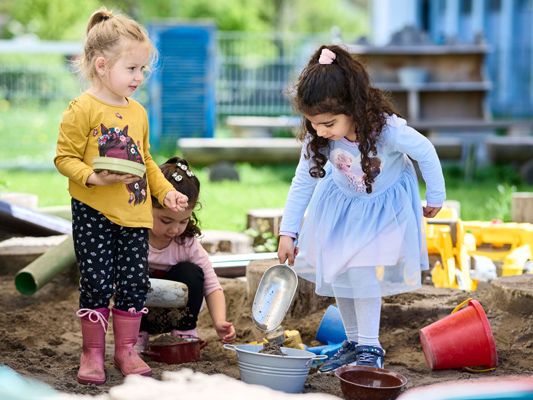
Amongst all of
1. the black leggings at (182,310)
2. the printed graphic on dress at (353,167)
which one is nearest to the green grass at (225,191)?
the black leggings at (182,310)

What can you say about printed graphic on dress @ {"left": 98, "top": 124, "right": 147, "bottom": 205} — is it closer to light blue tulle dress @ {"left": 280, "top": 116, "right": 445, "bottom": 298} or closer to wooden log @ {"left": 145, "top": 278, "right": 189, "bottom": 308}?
wooden log @ {"left": 145, "top": 278, "right": 189, "bottom": 308}

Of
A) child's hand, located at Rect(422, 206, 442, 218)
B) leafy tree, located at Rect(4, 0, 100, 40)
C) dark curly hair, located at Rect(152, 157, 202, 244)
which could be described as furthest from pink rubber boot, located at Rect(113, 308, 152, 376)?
leafy tree, located at Rect(4, 0, 100, 40)

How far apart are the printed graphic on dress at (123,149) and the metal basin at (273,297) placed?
0.56m

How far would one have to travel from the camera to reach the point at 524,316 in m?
4.22

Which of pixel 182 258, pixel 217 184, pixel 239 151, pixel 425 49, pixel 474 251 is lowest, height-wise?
pixel 217 184

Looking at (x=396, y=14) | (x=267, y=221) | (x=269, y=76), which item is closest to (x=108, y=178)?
(x=267, y=221)

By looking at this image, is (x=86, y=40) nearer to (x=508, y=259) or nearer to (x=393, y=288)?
(x=393, y=288)

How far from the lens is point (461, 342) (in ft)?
12.5

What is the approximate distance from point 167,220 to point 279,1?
87.0ft

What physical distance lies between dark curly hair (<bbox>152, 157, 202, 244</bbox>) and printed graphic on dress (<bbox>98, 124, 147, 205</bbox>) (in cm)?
34

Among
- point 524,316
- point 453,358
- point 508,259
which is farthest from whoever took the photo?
point 508,259

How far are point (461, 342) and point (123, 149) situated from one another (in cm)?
142

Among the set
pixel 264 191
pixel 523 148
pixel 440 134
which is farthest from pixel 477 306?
pixel 440 134

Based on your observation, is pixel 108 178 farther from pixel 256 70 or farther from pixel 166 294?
pixel 256 70
